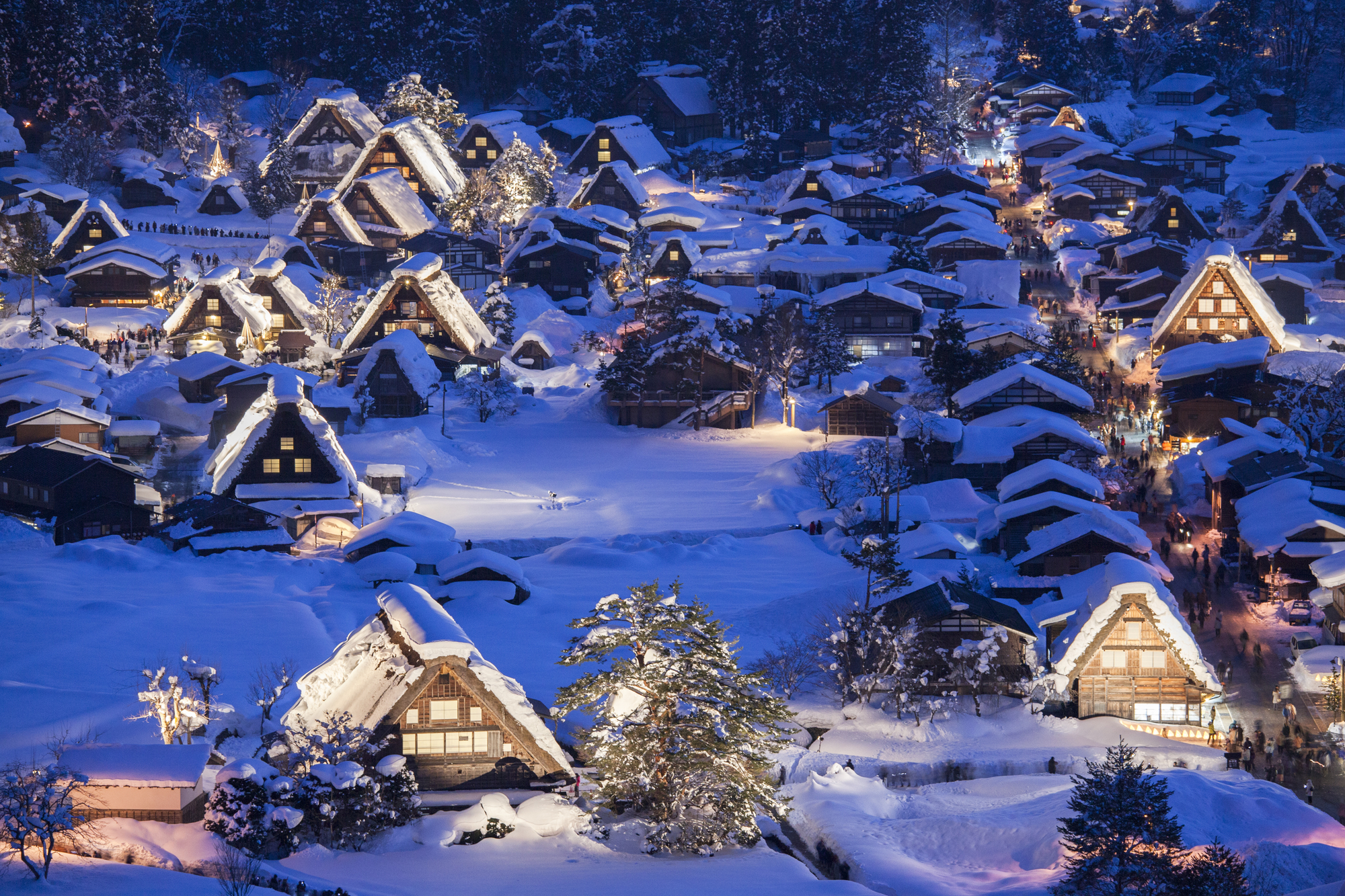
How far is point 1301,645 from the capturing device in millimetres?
29141

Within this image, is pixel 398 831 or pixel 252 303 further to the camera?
pixel 252 303

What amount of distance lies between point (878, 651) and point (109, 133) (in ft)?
171

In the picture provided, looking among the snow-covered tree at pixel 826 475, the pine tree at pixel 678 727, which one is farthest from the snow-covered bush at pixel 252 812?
the snow-covered tree at pixel 826 475

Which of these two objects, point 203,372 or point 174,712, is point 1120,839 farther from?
point 203,372

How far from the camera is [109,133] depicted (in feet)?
220

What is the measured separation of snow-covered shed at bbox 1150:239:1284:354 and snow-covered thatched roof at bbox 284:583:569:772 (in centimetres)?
3526

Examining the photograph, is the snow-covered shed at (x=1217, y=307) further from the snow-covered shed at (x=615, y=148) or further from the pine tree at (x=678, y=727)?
the pine tree at (x=678, y=727)

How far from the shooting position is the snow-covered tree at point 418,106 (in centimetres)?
6781

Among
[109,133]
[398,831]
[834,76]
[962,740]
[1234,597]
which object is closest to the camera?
[398,831]

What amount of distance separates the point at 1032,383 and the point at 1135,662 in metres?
16.2

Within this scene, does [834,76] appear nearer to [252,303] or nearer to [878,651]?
[252,303]

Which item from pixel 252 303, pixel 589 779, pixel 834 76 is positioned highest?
pixel 834 76

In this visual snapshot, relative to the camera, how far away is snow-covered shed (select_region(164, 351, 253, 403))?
43906mm

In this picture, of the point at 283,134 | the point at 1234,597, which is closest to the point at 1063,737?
the point at 1234,597
